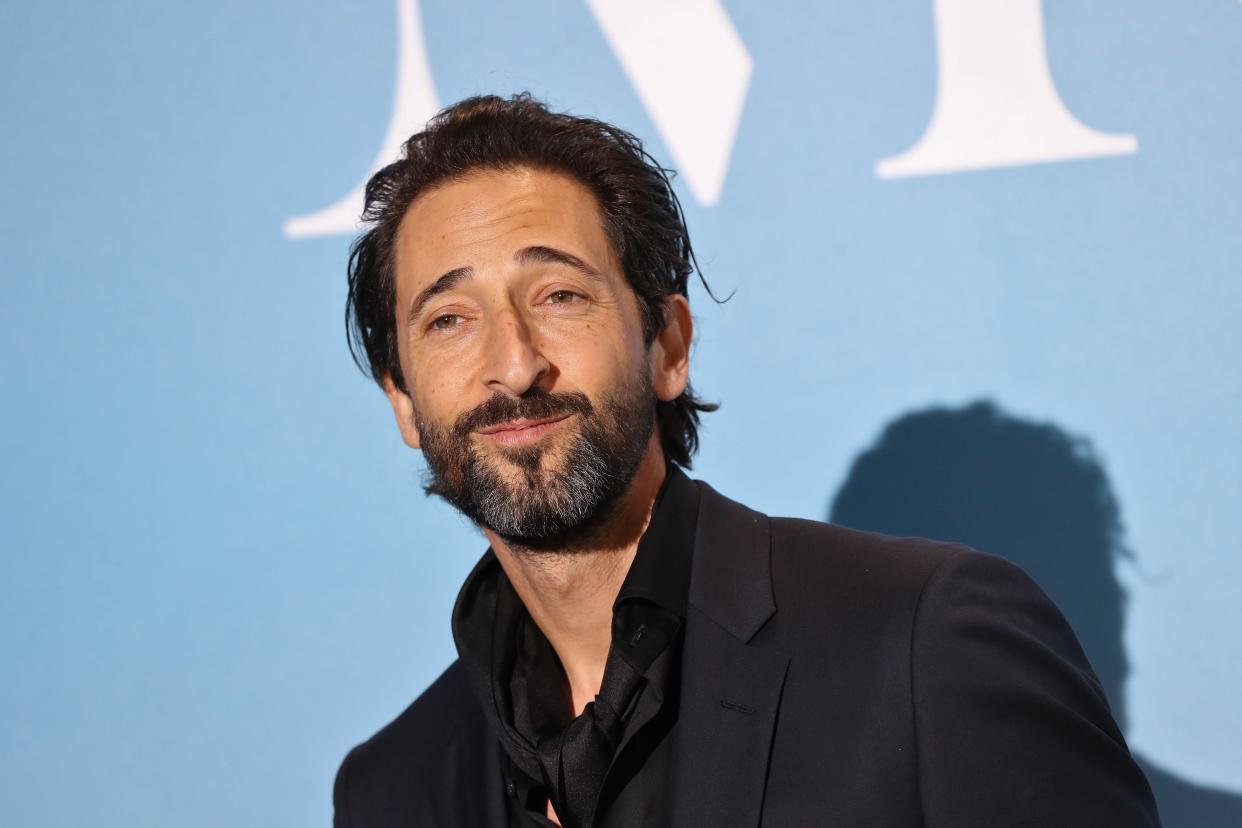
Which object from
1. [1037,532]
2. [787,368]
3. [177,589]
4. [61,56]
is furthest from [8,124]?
[1037,532]

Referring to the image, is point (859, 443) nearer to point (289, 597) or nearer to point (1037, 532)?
point (1037, 532)

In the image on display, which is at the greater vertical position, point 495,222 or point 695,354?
point 495,222

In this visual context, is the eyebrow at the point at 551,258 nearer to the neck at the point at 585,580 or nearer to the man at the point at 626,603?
the man at the point at 626,603

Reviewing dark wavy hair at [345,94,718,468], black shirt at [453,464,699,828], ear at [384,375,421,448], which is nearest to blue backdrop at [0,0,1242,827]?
dark wavy hair at [345,94,718,468]

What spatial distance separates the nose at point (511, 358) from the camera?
151 centimetres

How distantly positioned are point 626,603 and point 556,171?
0.58 meters

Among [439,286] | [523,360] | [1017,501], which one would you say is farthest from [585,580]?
[1017,501]

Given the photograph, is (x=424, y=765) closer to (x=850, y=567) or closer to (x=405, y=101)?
(x=850, y=567)

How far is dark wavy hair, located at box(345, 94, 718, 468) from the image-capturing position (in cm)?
178

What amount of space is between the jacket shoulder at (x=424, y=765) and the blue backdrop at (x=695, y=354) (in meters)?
0.49

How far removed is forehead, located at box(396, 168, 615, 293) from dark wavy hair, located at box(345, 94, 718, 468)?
2 centimetres

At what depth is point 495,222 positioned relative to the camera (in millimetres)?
1647

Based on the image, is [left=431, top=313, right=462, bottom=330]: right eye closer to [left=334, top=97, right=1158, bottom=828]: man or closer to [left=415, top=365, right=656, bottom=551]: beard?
[left=334, top=97, right=1158, bottom=828]: man

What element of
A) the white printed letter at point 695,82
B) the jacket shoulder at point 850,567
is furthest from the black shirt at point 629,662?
the white printed letter at point 695,82
